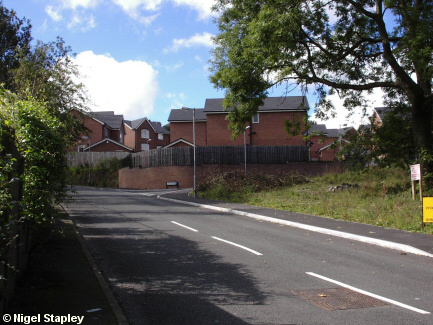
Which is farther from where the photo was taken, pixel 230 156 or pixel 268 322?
pixel 230 156

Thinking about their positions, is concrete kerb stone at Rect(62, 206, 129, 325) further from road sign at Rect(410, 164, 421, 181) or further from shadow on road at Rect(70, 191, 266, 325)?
road sign at Rect(410, 164, 421, 181)

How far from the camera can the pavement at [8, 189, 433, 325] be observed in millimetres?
5098

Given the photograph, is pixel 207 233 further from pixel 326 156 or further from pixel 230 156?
pixel 326 156

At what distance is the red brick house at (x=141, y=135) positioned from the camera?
78.1 m

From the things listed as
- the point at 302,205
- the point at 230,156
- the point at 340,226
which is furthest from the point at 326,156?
the point at 340,226

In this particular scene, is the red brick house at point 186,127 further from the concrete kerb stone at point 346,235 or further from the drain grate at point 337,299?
the drain grate at point 337,299

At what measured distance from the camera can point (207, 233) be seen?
1230cm

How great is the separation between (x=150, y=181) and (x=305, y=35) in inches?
1098

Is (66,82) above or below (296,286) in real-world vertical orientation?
above

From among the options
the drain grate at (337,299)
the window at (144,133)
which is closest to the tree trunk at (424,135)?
the drain grate at (337,299)

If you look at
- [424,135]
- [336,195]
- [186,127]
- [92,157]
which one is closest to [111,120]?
[92,157]

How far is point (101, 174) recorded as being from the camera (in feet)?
175

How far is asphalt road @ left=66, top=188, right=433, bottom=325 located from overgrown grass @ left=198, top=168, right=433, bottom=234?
3863mm

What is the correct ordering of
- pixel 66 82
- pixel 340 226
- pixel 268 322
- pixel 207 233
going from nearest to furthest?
pixel 268 322 → pixel 207 233 → pixel 340 226 → pixel 66 82
